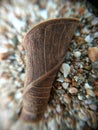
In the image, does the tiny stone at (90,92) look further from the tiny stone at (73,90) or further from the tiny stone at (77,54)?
the tiny stone at (77,54)

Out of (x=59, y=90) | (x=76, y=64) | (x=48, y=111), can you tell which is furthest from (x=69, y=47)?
(x=48, y=111)

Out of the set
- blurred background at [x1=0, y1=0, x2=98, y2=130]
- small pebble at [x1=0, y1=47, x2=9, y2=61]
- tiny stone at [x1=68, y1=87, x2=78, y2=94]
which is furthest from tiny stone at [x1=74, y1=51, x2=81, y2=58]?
small pebble at [x1=0, y1=47, x2=9, y2=61]

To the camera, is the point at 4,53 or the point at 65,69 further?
the point at 4,53

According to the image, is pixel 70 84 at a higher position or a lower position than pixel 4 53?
lower

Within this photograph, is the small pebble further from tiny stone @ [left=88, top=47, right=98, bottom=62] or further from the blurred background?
tiny stone @ [left=88, top=47, right=98, bottom=62]

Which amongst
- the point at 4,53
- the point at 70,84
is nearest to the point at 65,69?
the point at 70,84

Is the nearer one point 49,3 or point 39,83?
point 39,83

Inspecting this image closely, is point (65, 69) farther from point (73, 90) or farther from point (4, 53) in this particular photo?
point (4, 53)

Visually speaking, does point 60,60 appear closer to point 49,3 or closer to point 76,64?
point 76,64

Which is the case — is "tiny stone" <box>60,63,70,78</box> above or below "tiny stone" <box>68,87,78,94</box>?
above

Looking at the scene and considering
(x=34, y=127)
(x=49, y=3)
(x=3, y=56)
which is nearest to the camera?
(x=34, y=127)

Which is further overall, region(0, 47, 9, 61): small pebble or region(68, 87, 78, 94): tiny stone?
region(0, 47, 9, 61): small pebble
